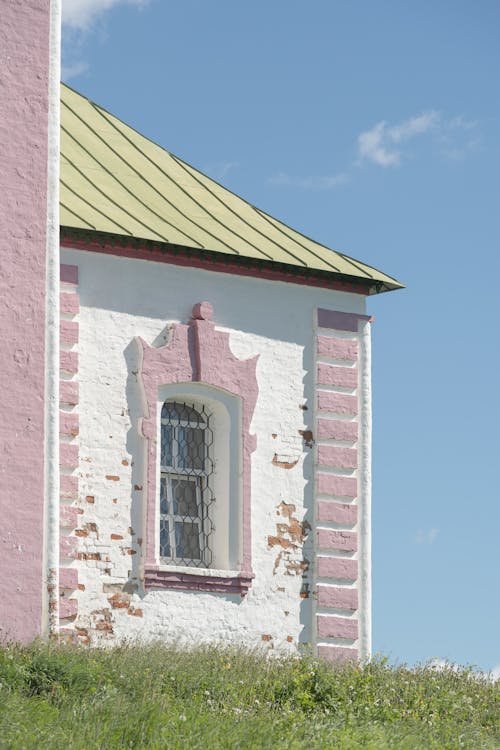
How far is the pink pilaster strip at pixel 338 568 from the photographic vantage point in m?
18.2

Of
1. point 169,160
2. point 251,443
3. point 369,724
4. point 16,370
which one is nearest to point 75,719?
point 369,724

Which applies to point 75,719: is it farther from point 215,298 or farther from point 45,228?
point 215,298

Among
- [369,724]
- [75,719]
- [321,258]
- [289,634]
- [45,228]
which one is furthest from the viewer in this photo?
[321,258]

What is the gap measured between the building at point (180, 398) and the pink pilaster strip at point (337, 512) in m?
0.02

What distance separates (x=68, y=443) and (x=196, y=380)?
1771mm

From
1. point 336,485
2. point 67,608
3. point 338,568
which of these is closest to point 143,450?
point 67,608

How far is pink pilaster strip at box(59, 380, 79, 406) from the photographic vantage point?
55.2 feet

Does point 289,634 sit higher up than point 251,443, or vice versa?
point 251,443

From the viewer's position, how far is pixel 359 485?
18734mm

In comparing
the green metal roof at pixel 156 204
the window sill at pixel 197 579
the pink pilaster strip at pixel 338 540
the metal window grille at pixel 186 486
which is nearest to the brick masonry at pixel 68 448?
the green metal roof at pixel 156 204

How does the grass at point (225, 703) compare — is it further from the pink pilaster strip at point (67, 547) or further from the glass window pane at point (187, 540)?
the glass window pane at point (187, 540)

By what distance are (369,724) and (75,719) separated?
2.72m

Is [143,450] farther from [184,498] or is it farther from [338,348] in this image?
[338,348]

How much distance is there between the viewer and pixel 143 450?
17.3 m
